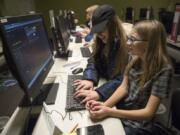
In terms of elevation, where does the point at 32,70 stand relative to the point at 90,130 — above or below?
above

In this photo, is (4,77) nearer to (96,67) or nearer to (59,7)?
(96,67)

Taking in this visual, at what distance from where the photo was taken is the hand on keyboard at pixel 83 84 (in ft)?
4.38

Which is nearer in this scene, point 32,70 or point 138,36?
point 32,70

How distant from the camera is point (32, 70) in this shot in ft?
3.48

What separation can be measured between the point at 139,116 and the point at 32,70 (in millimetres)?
614

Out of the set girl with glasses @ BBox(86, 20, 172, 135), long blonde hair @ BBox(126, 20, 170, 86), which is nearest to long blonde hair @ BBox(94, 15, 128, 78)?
girl with glasses @ BBox(86, 20, 172, 135)

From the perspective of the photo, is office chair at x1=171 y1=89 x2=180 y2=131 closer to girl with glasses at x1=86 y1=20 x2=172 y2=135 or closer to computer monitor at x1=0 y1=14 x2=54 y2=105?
girl with glasses at x1=86 y1=20 x2=172 y2=135

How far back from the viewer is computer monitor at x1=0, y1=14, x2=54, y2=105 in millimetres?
825

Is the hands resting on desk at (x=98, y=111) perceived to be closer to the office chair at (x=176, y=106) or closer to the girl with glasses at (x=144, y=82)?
the girl with glasses at (x=144, y=82)

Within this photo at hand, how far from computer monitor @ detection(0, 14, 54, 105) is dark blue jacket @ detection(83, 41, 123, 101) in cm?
34

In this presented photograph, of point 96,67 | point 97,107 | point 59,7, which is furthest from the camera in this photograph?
point 59,7

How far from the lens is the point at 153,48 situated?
3.87 ft

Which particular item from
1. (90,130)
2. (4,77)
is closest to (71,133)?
(90,130)

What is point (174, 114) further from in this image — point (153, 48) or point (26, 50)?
point (26, 50)
